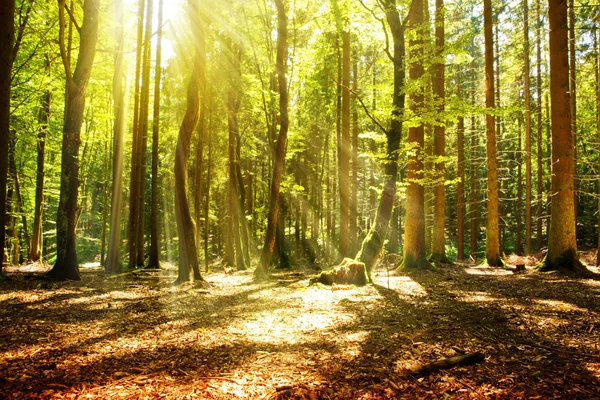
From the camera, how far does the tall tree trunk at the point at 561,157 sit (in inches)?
406

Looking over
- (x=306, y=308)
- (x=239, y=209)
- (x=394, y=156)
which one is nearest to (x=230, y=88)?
(x=239, y=209)

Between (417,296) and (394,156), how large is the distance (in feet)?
14.0

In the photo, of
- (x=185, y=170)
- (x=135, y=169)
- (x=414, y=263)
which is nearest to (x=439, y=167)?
(x=414, y=263)

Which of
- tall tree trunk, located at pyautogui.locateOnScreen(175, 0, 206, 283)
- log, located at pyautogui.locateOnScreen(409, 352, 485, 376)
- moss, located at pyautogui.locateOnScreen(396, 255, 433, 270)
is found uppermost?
tall tree trunk, located at pyautogui.locateOnScreen(175, 0, 206, 283)

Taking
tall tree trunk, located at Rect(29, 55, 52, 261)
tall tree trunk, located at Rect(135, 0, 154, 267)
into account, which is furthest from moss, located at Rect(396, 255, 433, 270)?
tall tree trunk, located at Rect(29, 55, 52, 261)

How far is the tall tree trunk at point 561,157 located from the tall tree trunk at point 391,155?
15.1 ft

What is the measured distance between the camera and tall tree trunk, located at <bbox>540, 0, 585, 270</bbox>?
10305mm

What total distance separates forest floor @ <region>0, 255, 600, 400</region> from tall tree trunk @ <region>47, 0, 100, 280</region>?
4.71ft

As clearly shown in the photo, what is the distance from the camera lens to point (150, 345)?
436 centimetres

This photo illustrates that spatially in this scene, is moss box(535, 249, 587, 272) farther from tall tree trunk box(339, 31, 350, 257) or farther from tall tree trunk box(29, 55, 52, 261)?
tall tree trunk box(29, 55, 52, 261)

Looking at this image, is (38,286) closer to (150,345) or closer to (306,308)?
(150,345)

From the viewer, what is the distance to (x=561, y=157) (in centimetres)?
1045

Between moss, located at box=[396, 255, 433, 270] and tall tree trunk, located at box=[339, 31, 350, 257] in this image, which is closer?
moss, located at box=[396, 255, 433, 270]

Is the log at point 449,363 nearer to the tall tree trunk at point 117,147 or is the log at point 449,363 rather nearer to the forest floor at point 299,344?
the forest floor at point 299,344
